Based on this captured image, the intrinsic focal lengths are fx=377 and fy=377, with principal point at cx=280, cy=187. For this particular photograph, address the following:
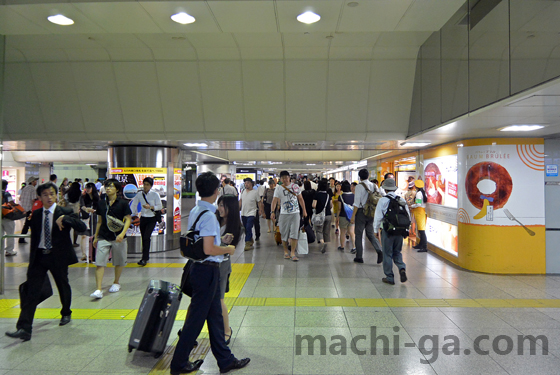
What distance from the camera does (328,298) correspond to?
543 centimetres

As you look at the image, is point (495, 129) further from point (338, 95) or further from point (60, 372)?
point (60, 372)

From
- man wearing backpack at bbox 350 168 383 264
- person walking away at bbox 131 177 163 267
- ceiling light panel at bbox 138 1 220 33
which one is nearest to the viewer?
ceiling light panel at bbox 138 1 220 33

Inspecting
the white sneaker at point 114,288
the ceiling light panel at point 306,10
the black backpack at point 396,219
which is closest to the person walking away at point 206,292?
the ceiling light panel at point 306,10

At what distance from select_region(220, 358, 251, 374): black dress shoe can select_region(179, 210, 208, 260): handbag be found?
1010 mm

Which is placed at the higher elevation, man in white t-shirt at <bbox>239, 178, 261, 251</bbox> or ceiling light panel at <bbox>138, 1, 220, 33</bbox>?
ceiling light panel at <bbox>138, 1, 220, 33</bbox>

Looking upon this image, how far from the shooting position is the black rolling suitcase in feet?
11.6

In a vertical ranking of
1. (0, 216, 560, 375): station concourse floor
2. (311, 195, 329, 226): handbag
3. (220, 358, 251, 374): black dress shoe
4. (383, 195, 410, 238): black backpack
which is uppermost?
(383, 195, 410, 238): black backpack

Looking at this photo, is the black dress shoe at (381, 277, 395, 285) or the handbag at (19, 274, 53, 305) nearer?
the handbag at (19, 274, 53, 305)

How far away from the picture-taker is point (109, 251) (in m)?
5.63

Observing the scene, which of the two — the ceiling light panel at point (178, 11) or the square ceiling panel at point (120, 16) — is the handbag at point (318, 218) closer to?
the ceiling light panel at point (178, 11)

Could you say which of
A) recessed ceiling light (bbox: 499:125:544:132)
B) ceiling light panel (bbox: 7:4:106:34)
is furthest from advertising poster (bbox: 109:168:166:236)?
recessed ceiling light (bbox: 499:125:544:132)

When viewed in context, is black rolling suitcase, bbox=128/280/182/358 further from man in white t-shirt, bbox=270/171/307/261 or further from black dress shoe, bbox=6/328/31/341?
man in white t-shirt, bbox=270/171/307/261

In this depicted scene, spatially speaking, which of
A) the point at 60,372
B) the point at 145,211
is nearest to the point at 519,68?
the point at 60,372

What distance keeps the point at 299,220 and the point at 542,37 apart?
530cm
